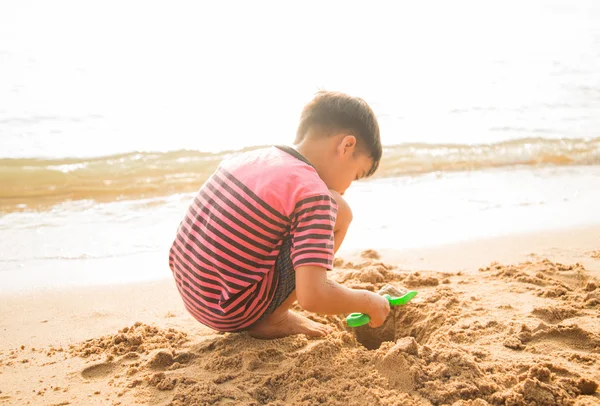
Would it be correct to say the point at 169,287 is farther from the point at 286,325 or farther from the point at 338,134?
the point at 338,134

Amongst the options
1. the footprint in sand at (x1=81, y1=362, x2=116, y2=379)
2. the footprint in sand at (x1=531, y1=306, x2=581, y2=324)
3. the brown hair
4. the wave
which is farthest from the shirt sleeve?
the wave

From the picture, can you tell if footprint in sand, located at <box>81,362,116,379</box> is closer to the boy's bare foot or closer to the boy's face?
the boy's bare foot

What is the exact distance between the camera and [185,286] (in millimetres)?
1995

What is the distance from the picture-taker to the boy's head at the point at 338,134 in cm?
192

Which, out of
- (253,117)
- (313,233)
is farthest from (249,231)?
(253,117)

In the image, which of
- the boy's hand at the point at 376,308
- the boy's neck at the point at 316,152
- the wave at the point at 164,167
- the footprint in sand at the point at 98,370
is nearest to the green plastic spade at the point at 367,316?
the boy's hand at the point at 376,308

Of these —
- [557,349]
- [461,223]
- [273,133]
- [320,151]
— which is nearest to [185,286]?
[320,151]

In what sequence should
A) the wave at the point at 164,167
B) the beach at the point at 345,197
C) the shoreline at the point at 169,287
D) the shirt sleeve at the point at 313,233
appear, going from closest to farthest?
the shirt sleeve at the point at 313,233, the beach at the point at 345,197, the shoreline at the point at 169,287, the wave at the point at 164,167

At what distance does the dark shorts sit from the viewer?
1.91 metres

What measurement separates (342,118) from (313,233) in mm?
435

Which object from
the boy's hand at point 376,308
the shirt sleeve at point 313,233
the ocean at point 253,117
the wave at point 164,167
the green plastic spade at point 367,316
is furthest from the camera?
the wave at point 164,167

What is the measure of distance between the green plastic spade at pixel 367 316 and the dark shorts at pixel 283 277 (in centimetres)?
27

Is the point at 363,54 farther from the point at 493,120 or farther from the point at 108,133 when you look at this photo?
the point at 108,133

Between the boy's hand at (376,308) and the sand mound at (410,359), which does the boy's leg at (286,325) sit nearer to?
the sand mound at (410,359)
